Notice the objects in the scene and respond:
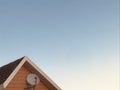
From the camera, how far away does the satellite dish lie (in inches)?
1017

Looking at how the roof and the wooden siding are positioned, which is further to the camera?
the wooden siding

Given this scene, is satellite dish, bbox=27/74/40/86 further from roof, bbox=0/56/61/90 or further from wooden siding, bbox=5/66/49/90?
roof, bbox=0/56/61/90

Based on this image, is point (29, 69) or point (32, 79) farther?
point (29, 69)

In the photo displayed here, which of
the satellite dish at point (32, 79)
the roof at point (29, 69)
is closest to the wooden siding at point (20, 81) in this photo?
the satellite dish at point (32, 79)

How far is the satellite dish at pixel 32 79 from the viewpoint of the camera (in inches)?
1017

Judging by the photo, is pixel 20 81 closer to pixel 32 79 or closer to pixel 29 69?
pixel 32 79

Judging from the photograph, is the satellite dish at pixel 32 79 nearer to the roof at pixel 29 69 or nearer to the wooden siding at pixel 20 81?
the wooden siding at pixel 20 81

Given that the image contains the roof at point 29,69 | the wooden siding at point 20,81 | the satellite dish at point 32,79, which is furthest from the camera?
the satellite dish at point 32,79

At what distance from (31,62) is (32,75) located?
1.14 meters

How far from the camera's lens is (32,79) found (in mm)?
25938

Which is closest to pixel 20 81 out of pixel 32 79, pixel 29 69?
pixel 32 79

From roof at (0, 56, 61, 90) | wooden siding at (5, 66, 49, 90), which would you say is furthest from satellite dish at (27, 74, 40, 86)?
roof at (0, 56, 61, 90)

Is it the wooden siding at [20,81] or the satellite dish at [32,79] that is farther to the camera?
the satellite dish at [32,79]

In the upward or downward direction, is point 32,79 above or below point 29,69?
below
